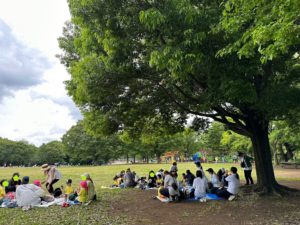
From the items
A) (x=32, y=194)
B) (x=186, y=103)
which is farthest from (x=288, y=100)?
(x=32, y=194)

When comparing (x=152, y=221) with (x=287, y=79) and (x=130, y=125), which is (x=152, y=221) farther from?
(x=287, y=79)

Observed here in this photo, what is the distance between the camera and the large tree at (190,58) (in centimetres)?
639

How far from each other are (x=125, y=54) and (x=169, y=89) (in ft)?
14.7

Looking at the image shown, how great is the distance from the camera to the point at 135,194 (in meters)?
14.4

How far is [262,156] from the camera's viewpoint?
515 inches

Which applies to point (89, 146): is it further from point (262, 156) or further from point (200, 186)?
point (200, 186)

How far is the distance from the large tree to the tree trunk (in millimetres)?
43

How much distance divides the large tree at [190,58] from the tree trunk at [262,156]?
0.04 m

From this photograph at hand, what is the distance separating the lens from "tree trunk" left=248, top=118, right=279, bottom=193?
503 inches

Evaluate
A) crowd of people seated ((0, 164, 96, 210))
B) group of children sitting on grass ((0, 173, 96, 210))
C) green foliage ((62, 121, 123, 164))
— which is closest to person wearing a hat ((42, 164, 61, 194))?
crowd of people seated ((0, 164, 96, 210))

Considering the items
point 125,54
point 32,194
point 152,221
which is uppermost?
point 125,54

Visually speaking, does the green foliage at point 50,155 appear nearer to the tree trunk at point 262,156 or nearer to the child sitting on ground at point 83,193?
the child sitting on ground at point 83,193

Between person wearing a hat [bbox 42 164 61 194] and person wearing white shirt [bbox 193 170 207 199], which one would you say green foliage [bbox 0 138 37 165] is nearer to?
person wearing a hat [bbox 42 164 61 194]

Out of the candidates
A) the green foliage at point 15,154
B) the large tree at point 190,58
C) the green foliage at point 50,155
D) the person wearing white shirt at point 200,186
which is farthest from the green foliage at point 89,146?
the person wearing white shirt at point 200,186
